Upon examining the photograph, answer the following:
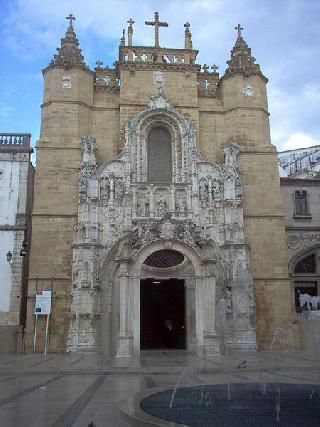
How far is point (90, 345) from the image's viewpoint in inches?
854

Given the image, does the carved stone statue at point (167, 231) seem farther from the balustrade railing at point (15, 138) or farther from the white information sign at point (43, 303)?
the balustrade railing at point (15, 138)

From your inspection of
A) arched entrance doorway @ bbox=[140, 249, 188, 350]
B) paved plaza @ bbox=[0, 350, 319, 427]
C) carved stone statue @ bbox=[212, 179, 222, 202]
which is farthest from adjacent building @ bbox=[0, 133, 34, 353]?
carved stone statue @ bbox=[212, 179, 222, 202]

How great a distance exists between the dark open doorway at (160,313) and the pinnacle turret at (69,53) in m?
13.0

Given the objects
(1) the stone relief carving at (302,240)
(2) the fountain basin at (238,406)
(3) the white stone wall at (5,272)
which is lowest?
(2) the fountain basin at (238,406)

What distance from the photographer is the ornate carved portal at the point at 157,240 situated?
2197cm

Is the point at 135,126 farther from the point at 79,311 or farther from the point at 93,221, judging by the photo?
the point at 79,311

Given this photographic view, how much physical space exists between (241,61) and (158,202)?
10.0 m

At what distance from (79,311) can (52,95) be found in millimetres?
11689

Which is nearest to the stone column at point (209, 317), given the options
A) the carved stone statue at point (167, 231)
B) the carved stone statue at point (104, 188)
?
the carved stone statue at point (167, 231)

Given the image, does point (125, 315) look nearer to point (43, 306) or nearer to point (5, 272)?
point (43, 306)

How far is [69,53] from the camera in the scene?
26719 millimetres

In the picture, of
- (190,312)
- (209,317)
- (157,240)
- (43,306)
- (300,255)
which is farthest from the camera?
(300,255)

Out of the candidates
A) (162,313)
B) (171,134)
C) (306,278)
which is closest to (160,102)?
(171,134)

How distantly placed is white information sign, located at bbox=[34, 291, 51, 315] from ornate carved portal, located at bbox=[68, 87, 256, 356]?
1.20 m
